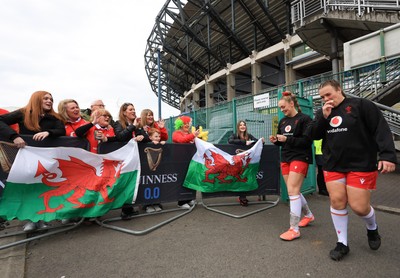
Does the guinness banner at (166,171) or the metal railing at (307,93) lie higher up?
the metal railing at (307,93)

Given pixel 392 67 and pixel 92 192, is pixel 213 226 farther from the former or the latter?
pixel 392 67

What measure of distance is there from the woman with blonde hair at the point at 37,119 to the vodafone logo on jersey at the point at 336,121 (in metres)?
3.39

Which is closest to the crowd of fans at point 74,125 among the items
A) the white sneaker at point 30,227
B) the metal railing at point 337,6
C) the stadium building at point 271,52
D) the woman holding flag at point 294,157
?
the white sneaker at point 30,227

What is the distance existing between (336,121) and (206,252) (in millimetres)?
2023

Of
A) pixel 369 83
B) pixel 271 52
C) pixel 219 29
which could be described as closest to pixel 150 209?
pixel 369 83

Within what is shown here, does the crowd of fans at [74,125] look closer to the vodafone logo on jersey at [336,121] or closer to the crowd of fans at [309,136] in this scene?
the crowd of fans at [309,136]

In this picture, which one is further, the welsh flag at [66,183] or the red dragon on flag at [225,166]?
the red dragon on flag at [225,166]

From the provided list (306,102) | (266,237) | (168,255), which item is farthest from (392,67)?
(168,255)

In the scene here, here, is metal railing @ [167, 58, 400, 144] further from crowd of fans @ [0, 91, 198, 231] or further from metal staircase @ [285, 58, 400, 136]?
crowd of fans @ [0, 91, 198, 231]

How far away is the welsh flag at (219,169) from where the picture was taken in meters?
4.27

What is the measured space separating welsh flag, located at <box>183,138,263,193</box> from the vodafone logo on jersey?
198 cm

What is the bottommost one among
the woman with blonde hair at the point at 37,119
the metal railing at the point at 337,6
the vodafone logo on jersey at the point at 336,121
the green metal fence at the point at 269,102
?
the vodafone logo on jersey at the point at 336,121

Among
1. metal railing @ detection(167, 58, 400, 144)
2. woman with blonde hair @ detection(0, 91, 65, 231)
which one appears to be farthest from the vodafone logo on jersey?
Answer: metal railing @ detection(167, 58, 400, 144)

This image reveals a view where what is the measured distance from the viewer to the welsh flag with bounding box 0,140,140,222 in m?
2.90
